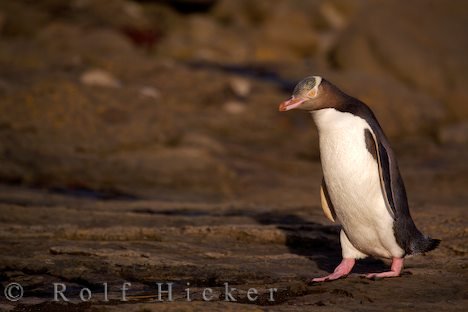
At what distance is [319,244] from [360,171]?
1.55 meters

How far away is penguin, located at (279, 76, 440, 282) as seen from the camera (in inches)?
209

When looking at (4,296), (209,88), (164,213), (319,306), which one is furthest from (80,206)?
(209,88)

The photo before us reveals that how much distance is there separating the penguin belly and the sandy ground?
285 mm

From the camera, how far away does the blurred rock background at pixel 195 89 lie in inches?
417

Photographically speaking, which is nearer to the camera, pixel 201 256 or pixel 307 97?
pixel 307 97

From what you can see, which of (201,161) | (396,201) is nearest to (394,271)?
(396,201)

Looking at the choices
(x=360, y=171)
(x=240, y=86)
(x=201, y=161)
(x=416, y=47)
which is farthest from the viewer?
(x=416, y=47)

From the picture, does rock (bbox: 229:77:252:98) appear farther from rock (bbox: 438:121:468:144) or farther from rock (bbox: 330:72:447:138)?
rock (bbox: 438:121:468:144)

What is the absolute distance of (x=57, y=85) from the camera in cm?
1166

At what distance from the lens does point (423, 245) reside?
5.54 meters

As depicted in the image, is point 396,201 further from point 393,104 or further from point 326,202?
point 393,104

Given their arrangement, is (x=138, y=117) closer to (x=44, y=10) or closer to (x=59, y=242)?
(x=59, y=242)

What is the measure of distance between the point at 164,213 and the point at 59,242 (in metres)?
1.76

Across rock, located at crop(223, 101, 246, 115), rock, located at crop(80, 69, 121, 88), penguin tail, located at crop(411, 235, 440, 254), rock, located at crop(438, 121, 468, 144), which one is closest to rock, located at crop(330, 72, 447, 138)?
rock, located at crop(438, 121, 468, 144)
